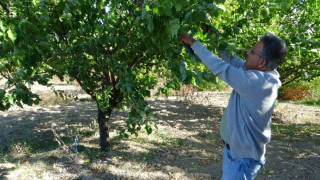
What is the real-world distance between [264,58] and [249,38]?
1.64 m

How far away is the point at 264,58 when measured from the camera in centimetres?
159

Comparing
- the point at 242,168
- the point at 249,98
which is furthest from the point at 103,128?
the point at 249,98

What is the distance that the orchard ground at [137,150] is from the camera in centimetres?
366

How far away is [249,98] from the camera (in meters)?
1.57

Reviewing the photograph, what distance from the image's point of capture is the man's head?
1.55 metres

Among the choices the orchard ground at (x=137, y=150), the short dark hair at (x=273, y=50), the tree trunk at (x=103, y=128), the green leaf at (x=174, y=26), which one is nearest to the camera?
the green leaf at (x=174, y=26)

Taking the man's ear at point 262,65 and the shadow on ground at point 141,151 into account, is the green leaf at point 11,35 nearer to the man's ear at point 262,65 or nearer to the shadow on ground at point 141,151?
the man's ear at point 262,65

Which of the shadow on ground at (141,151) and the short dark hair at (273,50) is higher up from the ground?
the short dark hair at (273,50)

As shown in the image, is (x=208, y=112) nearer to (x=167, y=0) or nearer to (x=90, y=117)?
(x=90, y=117)

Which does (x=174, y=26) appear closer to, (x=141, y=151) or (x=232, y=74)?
(x=232, y=74)

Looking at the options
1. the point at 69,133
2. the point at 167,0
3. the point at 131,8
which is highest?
the point at 131,8

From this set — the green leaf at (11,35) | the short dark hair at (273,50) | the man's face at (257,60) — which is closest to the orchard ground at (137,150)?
the green leaf at (11,35)

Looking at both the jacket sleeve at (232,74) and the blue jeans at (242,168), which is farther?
the blue jeans at (242,168)

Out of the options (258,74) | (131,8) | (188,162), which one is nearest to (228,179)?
(258,74)
